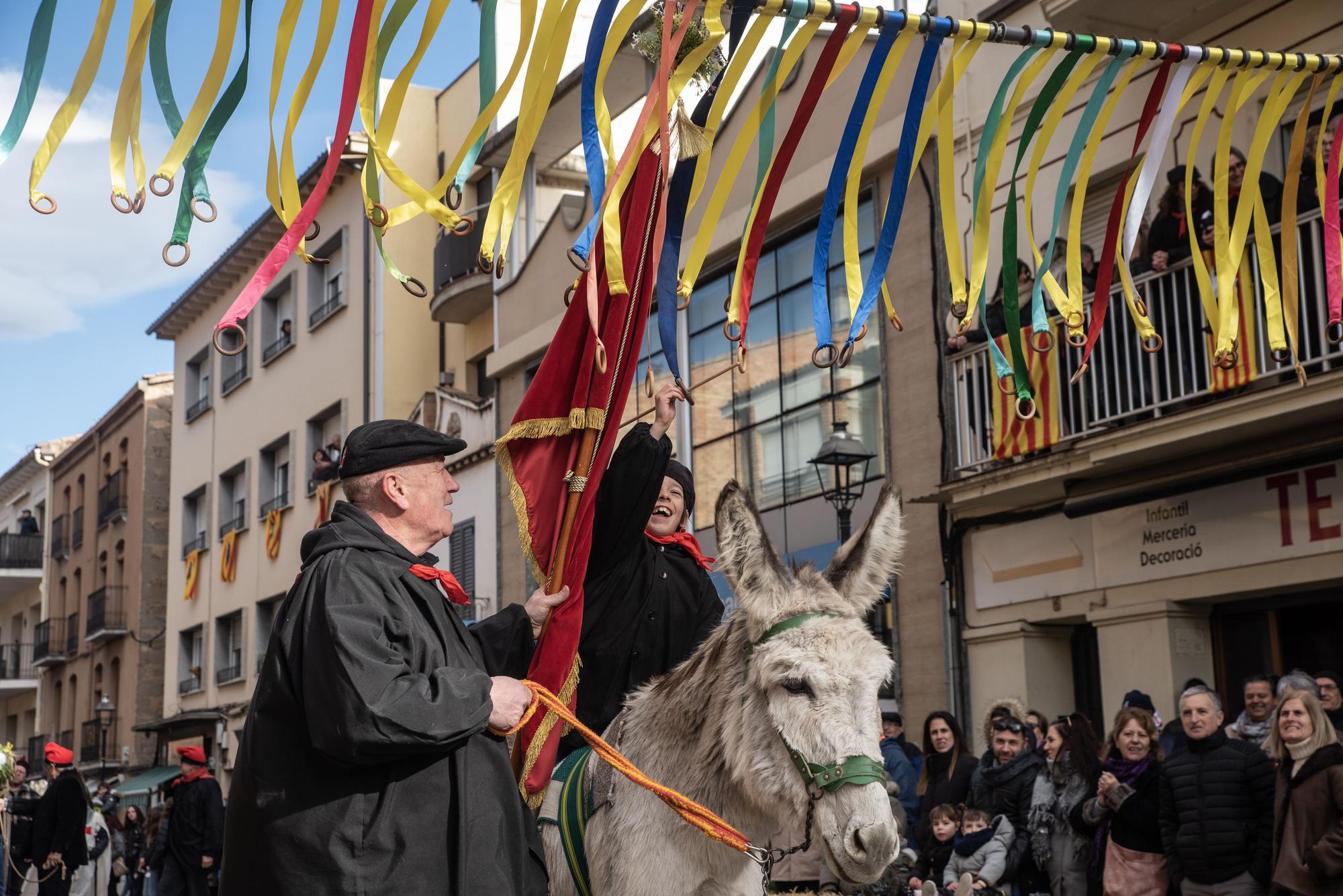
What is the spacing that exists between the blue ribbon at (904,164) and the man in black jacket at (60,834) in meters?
11.8

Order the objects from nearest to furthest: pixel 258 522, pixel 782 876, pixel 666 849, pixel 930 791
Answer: pixel 666 849, pixel 782 876, pixel 930 791, pixel 258 522

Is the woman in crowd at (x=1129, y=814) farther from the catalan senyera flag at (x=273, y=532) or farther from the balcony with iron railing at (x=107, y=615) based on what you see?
the balcony with iron railing at (x=107, y=615)

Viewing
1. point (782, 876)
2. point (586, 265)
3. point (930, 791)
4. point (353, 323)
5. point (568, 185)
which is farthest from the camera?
point (353, 323)

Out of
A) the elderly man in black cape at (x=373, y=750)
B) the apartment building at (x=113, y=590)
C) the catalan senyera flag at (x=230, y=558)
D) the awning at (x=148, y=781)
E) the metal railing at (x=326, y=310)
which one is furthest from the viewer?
the apartment building at (x=113, y=590)

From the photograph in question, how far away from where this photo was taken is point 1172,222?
12453 mm

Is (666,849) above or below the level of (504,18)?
below

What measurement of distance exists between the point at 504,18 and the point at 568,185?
3.28 metres

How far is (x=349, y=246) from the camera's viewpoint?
102 feet

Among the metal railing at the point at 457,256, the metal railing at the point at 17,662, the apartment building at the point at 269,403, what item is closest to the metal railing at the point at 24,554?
the metal railing at the point at 17,662

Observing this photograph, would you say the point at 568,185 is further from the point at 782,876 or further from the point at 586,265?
the point at 586,265

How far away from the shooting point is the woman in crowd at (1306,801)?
7.54 m

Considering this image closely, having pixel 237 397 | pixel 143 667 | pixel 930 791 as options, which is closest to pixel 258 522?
pixel 237 397

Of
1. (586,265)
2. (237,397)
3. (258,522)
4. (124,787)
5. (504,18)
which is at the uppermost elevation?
(504,18)

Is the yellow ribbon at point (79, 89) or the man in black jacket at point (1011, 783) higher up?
the yellow ribbon at point (79, 89)
